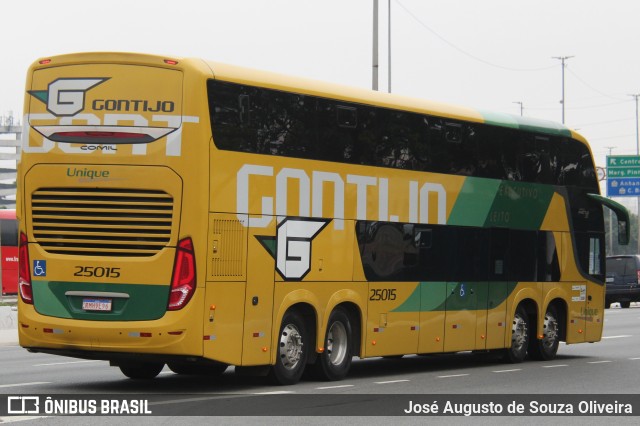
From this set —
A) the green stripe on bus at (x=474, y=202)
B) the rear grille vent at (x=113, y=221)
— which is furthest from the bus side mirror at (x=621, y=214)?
the rear grille vent at (x=113, y=221)

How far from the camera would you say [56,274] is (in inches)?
619

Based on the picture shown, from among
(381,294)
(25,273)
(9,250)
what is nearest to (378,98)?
(381,294)

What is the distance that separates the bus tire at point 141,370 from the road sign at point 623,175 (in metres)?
56.8

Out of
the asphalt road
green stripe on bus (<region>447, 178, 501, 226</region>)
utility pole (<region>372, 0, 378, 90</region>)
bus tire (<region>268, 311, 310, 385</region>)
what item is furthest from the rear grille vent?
utility pole (<region>372, 0, 378, 90</region>)

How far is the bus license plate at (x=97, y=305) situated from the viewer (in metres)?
15.5

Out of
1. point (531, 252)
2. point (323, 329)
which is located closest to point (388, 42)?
point (531, 252)

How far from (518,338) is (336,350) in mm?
5557

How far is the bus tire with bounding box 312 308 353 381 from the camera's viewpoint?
17812mm

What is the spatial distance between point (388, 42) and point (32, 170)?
3691 centimetres

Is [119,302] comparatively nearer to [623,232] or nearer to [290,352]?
[290,352]

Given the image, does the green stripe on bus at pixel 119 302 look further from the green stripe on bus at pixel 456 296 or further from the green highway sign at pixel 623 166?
the green highway sign at pixel 623 166

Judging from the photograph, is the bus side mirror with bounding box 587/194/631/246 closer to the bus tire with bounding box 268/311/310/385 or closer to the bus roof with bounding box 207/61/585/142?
the bus roof with bounding box 207/61/585/142

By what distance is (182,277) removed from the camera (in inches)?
608
